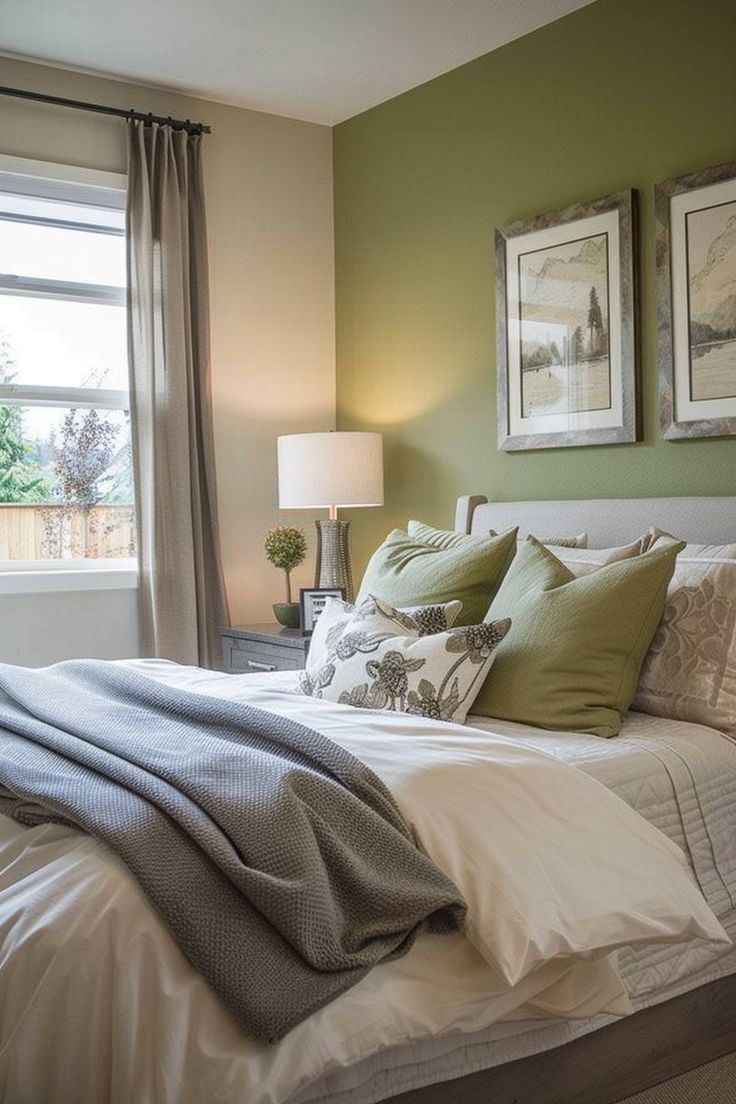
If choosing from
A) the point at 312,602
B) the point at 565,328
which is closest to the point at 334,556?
the point at 312,602

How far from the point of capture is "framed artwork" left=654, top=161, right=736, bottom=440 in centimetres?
376

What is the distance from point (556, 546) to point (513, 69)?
6.44 ft

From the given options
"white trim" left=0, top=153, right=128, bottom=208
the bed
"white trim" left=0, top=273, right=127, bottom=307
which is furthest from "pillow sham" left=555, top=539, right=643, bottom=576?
"white trim" left=0, top=153, right=128, bottom=208

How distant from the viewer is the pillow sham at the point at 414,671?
119 inches

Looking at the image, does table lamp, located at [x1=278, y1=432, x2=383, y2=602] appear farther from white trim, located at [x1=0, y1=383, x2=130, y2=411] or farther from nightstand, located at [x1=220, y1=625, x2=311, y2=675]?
white trim, located at [x1=0, y1=383, x2=130, y2=411]

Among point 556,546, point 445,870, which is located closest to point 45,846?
point 445,870

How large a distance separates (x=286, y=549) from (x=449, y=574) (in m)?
1.63

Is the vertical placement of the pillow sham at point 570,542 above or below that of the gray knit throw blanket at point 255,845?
above

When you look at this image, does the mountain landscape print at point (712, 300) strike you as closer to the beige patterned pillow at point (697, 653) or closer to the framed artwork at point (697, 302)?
the framed artwork at point (697, 302)

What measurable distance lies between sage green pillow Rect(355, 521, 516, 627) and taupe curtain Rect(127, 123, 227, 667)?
1.46m

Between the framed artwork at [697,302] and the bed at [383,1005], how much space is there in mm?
1279

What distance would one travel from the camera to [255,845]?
6.52ft

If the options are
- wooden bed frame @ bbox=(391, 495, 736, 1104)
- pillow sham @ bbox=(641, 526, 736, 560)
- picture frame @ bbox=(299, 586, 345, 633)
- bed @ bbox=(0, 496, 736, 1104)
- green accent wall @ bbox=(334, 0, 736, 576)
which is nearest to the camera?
bed @ bbox=(0, 496, 736, 1104)

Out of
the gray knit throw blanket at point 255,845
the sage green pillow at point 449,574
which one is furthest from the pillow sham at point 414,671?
the gray knit throw blanket at point 255,845
